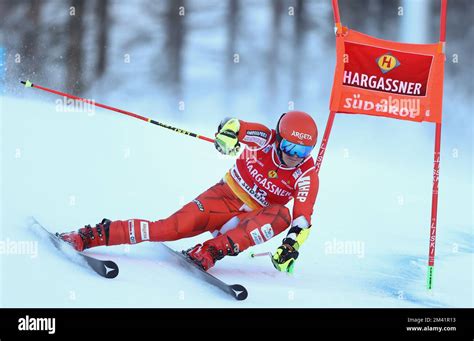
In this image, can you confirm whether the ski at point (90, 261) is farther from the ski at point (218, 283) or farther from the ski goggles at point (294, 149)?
the ski goggles at point (294, 149)

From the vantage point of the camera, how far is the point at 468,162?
646cm

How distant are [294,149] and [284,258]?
1.96 feet

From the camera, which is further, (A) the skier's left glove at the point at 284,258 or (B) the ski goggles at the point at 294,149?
(B) the ski goggles at the point at 294,149

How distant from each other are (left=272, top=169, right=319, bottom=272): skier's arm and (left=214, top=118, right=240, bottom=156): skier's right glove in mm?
395

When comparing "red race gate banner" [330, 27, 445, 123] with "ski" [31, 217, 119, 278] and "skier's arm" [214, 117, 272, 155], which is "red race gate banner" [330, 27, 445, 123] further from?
"ski" [31, 217, 119, 278]

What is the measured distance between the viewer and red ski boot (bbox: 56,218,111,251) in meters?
4.62

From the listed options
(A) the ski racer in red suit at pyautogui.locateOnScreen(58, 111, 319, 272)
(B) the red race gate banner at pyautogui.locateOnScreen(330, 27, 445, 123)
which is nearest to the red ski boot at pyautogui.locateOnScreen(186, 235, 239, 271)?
(A) the ski racer in red suit at pyautogui.locateOnScreen(58, 111, 319, 272)

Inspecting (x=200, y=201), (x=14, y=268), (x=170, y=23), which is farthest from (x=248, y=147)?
(x=170, y=23)

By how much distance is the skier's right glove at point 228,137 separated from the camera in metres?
4.61

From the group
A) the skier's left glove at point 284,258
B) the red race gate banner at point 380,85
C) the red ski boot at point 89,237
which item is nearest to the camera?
the skier's left glove at point 284,258

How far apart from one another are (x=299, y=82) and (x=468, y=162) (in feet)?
4.51

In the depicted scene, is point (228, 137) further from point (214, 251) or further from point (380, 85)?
point (380, 85)

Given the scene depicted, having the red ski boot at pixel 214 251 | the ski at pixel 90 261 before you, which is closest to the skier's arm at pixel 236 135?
the red ski boot at pixel 214 251
